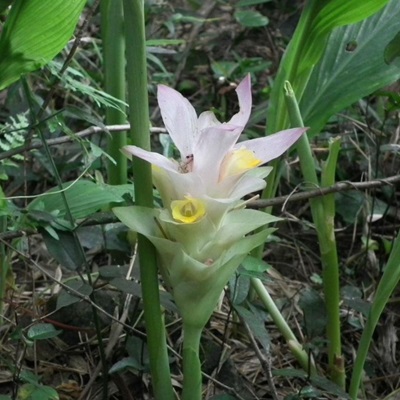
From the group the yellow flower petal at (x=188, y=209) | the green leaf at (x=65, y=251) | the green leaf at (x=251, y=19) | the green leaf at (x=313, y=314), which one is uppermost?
the yellow flower petal at (x=188, y=209)

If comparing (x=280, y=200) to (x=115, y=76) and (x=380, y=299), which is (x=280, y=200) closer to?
(x=380, y=299)

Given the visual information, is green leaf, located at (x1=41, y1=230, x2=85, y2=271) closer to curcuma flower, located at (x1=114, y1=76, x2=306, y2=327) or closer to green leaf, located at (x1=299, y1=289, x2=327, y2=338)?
curcuma flower, located at (x1=114, y1=76, x2=306, y2=327)

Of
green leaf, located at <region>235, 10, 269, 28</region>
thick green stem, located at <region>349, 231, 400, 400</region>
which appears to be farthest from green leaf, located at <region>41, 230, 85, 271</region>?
green leaf, located at <region>235, 10, 269, 28</region>

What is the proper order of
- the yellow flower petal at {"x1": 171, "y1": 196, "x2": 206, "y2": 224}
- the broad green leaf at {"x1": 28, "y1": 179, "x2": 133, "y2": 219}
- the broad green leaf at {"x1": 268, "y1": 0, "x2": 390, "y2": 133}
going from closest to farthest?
the yellow flower petal at {"x1": 171, "y1": 196, "x2": 206, "y2": 224}
the broad green leaf at {"x1": 28, "y1": 179, "x2": 133, "y2": 219}
the broad green leaf at {"x1": 268, "y1": 0, "x2": 390, "y2": 133}

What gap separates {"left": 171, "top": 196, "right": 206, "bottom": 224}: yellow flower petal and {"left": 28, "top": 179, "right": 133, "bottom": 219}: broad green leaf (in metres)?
0.24

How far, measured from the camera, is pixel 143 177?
756 millimetres

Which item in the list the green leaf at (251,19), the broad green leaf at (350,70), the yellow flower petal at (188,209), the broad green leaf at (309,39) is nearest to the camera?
the yellow flower petal at (188,209)

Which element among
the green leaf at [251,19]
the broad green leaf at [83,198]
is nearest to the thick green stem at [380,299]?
the broad green leaf at [83,198]

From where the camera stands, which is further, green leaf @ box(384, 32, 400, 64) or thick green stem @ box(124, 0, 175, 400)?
green leaf @ box(384, 32, 400, 64)

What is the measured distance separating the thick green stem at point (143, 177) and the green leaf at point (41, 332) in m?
0.15

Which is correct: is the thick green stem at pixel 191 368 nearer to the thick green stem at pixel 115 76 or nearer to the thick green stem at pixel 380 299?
the thick green stem at pixel 380 299

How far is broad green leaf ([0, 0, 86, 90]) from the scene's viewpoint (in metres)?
0.88

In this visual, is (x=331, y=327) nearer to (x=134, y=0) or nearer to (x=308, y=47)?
(x=308, y=47)

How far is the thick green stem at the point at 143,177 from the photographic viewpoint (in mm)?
743
